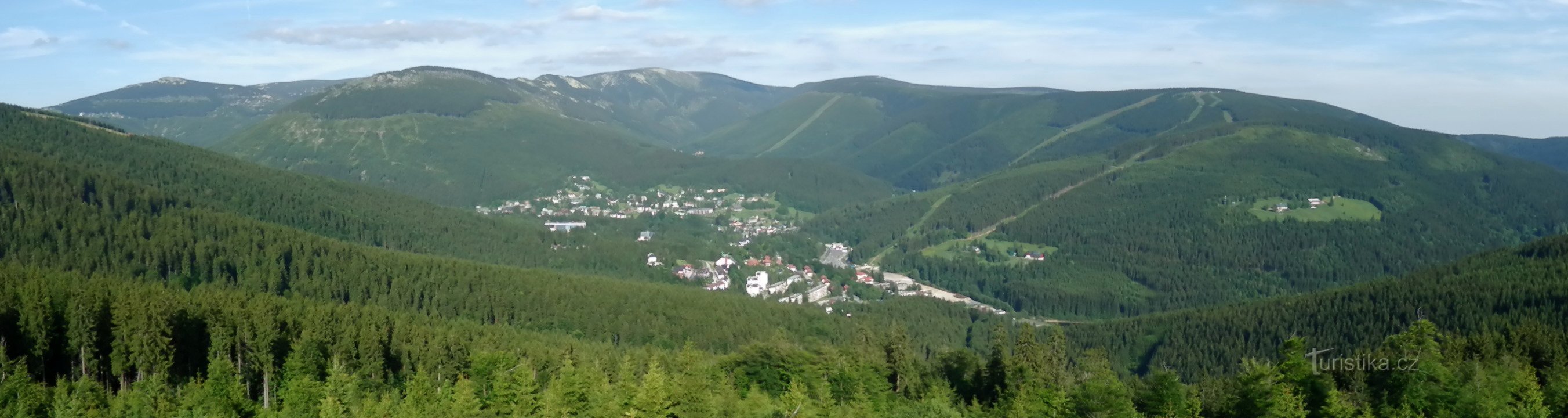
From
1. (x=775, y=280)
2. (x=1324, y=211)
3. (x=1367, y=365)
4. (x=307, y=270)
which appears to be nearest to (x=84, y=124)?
(x=307, y=270)

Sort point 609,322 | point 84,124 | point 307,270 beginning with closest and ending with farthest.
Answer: point 609,322 < point 307,270 < point 84,124

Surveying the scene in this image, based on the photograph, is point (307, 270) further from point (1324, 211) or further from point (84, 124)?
point (1324, 211)

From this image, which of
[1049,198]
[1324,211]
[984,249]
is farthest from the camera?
[1049,198]

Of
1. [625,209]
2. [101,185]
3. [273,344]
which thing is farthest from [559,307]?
[625,209]

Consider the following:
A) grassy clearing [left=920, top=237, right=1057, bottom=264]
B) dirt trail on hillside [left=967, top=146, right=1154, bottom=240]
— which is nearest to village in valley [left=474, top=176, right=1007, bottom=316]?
grassy clearing [left=920, top=237, right=1057, bottom=264]

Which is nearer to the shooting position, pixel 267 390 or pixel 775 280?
pixel 267 390

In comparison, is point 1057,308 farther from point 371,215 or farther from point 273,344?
point 273,344

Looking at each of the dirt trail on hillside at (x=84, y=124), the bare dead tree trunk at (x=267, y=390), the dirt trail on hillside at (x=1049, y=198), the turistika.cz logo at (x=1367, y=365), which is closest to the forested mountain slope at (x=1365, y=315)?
the turistika.cz logo at (x=1367, y=365)

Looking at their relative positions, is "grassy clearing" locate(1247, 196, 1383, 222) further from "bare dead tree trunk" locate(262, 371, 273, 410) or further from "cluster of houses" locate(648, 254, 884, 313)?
"bare dead tree trunk" locate(262, 371, 273, 410)
